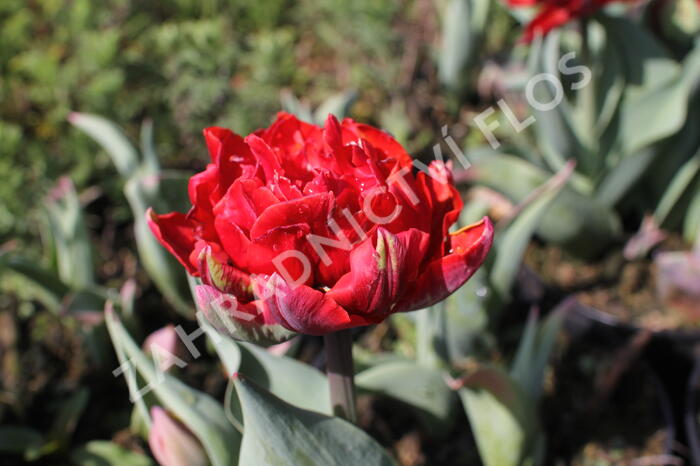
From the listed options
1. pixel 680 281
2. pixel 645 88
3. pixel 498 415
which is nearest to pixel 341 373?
pixel 498 415

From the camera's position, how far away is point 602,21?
155 centimetres

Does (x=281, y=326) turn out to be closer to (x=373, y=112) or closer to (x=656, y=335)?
(x=656, y=335)

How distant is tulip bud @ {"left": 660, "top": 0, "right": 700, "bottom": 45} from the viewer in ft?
5.51

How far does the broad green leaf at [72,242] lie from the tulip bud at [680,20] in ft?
4.47

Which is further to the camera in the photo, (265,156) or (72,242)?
(72,242)

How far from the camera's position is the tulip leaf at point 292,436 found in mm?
711

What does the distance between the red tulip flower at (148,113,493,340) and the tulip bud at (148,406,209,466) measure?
0.32m

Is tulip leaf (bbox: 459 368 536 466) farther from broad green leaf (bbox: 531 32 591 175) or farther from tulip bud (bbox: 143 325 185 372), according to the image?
broad green leaf (bbox: 531 32 591 175)

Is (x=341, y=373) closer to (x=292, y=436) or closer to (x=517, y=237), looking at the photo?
(x=292, y=436)

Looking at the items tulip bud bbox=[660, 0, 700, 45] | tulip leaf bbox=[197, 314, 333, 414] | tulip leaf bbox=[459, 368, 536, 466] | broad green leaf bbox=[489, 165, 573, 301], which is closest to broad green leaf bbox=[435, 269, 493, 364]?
broad green leaf bbox=[489, 165, 573, 301]

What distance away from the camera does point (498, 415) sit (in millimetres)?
1103

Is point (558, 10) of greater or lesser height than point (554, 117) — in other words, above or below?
above

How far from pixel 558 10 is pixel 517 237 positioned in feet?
1.56

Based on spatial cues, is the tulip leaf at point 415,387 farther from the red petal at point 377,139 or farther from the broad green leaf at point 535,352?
the red petal at point 377,139
